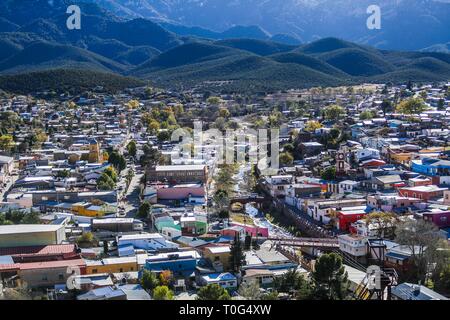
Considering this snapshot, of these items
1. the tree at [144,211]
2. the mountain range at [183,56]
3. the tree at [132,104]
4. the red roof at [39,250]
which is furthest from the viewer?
the mountain range at [183,56]

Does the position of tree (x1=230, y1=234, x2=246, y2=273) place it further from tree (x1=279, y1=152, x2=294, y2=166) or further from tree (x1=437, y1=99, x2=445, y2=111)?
tree (x1=437, y1=99, x2=445, y2=111)

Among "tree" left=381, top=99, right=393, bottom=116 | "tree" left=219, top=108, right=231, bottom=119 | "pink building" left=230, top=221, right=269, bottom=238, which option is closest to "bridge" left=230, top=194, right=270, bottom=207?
"pink building" left=230, top=221, right=269, bottom=238

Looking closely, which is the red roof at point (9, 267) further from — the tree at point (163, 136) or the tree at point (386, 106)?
the tree at point (386, 106)

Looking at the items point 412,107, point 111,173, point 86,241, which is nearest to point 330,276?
point 86,241

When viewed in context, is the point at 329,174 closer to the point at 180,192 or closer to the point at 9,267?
the point at 180,192

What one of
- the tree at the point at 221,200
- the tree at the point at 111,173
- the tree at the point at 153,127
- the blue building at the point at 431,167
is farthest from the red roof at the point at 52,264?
the tree at the point at 153,127

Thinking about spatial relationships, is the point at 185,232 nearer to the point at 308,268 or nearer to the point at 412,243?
the point at 308,268
